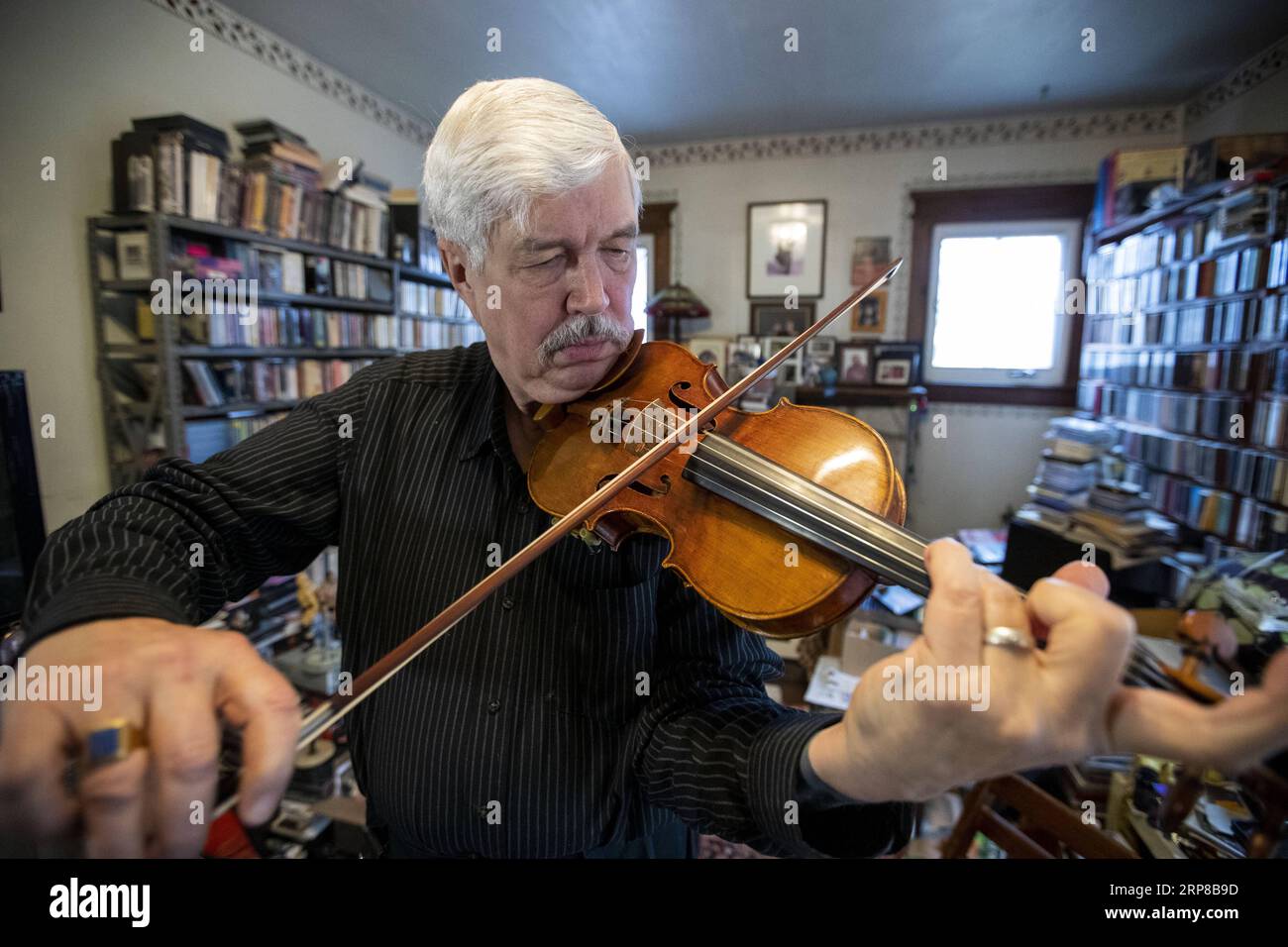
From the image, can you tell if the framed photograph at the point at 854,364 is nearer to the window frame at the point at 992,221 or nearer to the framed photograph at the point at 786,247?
the window frame at the point at 992,221

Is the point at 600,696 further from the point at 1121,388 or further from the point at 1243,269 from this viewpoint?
the point at 1121,388

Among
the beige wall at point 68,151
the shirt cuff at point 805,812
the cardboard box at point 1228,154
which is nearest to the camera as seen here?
the shirt cuff at point 805,812

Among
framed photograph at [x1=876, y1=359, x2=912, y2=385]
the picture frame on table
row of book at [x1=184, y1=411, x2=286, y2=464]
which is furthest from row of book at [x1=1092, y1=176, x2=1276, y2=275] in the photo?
row of book at [x1=184, y1=411, x2=286, y2=464]

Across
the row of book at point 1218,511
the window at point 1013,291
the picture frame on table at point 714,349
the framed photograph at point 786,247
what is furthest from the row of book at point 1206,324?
the picture frame on table at point 714,349

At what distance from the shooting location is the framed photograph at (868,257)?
4191mm

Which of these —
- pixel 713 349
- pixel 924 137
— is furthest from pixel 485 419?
pixel 924 137

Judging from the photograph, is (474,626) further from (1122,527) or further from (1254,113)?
(1254,113)

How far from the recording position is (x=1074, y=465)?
9.91ft

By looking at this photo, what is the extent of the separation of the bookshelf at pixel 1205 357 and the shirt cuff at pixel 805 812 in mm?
2767

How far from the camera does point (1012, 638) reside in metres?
0.36

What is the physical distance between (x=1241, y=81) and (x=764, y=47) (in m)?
2.37

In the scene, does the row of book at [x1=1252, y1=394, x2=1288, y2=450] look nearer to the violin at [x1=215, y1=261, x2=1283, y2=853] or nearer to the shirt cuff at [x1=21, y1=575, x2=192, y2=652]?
the violin at [x1=215, y1=261, x2=1283, y2=853]
